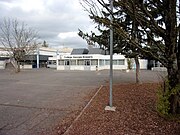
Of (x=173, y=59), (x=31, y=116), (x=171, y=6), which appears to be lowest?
(x=31, y=116)

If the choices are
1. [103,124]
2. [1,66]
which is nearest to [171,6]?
[103,124]

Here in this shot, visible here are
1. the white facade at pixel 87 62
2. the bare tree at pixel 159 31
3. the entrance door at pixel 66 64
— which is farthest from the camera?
the entrance door at pixel 66 64

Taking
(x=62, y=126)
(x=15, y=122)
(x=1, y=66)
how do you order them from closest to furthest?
(x=62, y=126) < (x=15, y=122) < (x=1, y=66)

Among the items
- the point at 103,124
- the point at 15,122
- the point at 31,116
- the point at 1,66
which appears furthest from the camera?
the point at 1,66

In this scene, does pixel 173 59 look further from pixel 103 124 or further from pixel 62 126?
pixel 62 126

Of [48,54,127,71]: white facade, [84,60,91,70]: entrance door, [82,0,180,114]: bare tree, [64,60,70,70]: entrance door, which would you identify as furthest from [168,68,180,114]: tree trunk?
[64,60,70,70]: entrance door

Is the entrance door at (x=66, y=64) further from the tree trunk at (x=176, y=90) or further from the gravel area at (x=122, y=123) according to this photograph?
the tree trunk at (x=176, y=90)

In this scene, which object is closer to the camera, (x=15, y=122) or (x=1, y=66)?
(x=15, y=122)

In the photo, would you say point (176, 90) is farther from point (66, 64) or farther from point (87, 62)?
point (66, 64)

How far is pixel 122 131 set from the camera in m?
5.50

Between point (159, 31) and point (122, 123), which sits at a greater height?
point (159, 31)

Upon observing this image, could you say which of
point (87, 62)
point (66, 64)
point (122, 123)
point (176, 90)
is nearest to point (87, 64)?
point (87, 62)

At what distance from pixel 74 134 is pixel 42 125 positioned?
1640mm

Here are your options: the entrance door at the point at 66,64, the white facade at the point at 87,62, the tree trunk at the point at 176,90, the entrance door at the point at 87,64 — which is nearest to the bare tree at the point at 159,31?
the tree trunk at the point at 176,90
